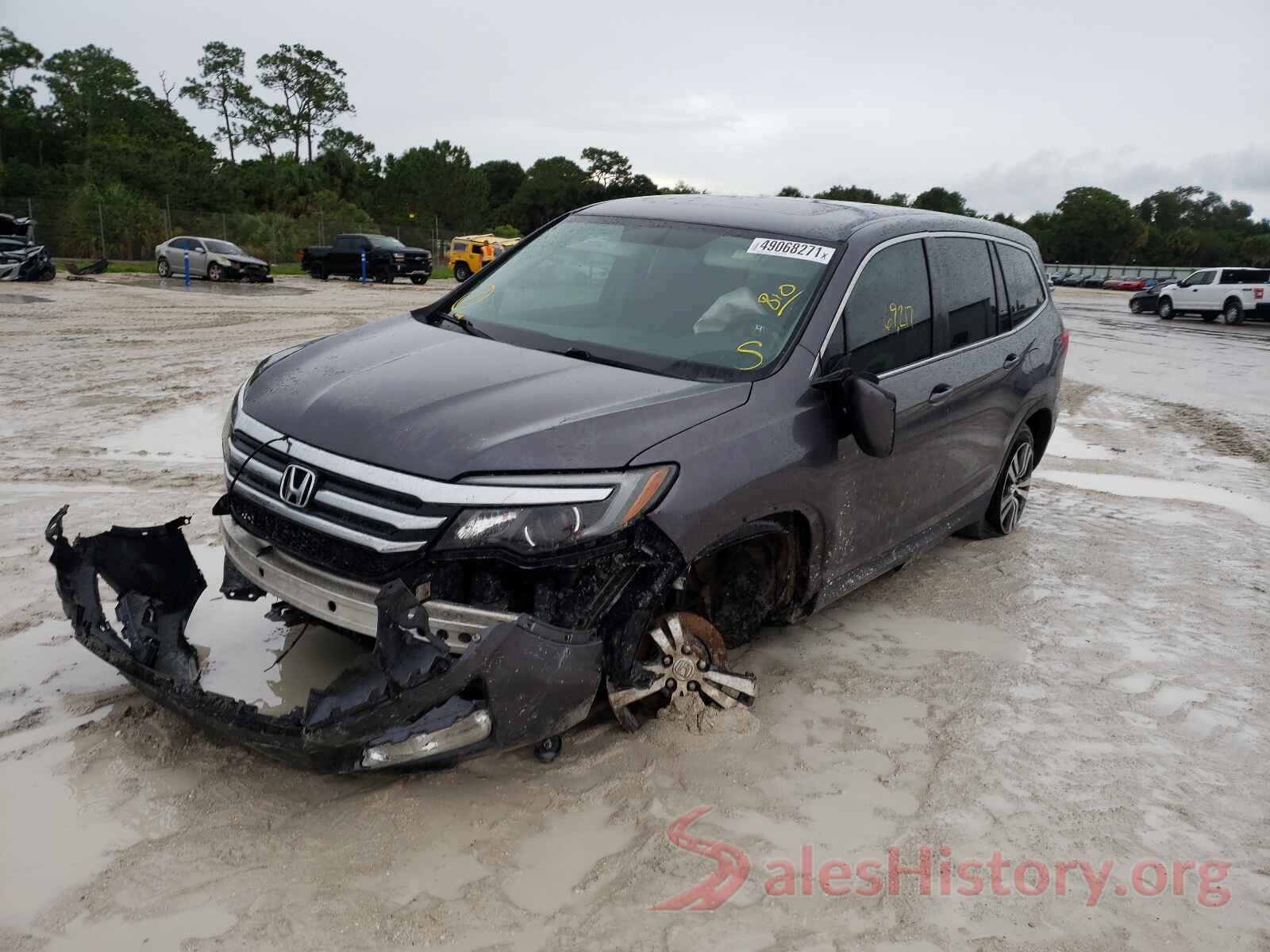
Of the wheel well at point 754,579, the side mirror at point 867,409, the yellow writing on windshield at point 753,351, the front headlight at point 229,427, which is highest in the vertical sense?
the yellow writing on windshield at point 753,351

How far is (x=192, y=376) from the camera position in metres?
10.8

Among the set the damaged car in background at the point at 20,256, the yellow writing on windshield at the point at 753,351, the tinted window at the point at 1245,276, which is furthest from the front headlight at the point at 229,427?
the tinted window at the point at 1245,276

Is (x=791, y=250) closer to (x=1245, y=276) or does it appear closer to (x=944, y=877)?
(x=944, y=877)

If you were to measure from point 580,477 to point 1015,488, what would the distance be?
3967mm

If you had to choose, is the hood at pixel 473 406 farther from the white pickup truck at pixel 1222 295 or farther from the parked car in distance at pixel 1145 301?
the parked car in distance at pixel 1145 301

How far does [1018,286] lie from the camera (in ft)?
19.1

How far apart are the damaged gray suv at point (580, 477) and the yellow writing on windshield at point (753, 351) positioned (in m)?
0.01

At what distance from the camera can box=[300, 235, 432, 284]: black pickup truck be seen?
103 feet

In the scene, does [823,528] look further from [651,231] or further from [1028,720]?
[651,231]

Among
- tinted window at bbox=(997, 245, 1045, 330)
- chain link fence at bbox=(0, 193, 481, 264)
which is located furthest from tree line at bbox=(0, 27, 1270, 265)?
tinted window at bbox=(997, 245, 1045, 330)

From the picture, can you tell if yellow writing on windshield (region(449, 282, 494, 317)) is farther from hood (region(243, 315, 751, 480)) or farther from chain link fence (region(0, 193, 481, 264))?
chain link fence (region(0, 193, 481, 264))

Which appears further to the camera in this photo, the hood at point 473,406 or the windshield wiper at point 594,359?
the windshield wiper at point 594,359

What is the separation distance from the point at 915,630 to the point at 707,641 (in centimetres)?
162

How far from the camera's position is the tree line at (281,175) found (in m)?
51.4
